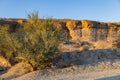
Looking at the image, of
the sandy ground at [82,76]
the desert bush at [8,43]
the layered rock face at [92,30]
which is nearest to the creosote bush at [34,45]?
the desert bush at [8,43]

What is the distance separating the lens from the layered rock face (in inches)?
1772

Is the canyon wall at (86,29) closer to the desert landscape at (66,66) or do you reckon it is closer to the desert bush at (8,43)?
the desert landscape at (66,66)

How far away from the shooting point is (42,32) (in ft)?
79.9

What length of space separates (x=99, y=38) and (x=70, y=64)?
2192 cm

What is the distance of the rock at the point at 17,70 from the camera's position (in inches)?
891

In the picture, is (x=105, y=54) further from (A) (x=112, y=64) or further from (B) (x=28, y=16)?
(B) (x=28, y=16)

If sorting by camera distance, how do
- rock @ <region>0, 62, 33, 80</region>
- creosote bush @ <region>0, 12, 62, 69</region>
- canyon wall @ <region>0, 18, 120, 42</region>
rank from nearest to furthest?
1. rock @ <region>0, 62, 33, 80</region>
2. creosote bush @ <region>0, 12, 62, 69</region>
3. canyon wall @ <region>0, 18, 120, 42</region>

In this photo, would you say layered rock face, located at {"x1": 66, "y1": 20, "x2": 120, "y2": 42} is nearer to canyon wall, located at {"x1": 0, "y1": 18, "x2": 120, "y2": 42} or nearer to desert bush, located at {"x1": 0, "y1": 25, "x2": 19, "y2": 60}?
canyon wall, located at {"x1": 0, "y1": 18, "x2": 120, "y2": 42}

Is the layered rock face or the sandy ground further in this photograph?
the layered rock face

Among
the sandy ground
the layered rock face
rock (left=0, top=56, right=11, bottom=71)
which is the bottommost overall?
the sandy ground

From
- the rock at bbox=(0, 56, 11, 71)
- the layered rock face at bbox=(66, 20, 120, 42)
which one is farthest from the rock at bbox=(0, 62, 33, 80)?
the layered rock face at bbox=(66, 20, 120, 42)

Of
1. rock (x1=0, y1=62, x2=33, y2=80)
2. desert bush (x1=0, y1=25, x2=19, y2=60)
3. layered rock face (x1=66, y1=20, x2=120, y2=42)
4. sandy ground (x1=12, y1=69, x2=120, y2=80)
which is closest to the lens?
sandy ground (x1=12, y1=69, x2=120, y2=80)

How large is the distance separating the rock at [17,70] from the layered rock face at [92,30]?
20.6m

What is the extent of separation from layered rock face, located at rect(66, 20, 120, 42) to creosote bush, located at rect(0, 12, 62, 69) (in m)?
19.3
